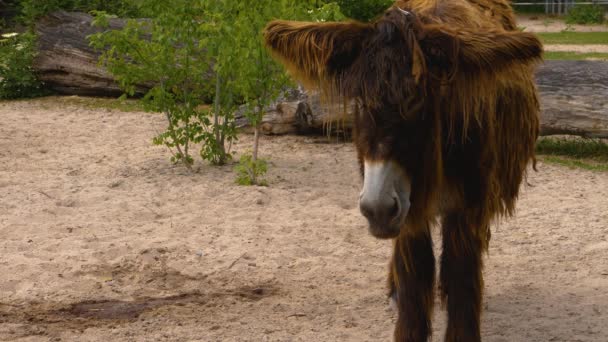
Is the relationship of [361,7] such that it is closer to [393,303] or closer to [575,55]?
[575,55]

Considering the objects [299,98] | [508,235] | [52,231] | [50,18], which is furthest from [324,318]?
[50,18]

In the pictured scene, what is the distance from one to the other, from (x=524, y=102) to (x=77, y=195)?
441 cm

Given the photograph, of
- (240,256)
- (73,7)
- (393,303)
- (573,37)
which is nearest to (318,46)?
(393,303)

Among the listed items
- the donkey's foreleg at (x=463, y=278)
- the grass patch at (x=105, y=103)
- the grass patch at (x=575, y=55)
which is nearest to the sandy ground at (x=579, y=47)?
the grass patch at (x=575, y=55)

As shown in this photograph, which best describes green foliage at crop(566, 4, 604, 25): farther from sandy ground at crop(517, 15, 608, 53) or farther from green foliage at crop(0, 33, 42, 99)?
green foliage at crop(0, 33, 42, 99)

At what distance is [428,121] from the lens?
3861mm

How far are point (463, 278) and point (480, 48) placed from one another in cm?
125

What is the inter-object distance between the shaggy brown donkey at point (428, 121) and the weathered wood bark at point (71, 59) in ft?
26.6

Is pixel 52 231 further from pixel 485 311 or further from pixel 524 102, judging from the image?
pixel 524 102

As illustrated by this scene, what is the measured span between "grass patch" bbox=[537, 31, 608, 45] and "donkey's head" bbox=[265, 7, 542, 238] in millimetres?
14432

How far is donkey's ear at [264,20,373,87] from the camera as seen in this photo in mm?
3975

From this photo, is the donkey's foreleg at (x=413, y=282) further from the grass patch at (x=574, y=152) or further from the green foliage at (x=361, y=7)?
the green foliage at (x=361, y=7)

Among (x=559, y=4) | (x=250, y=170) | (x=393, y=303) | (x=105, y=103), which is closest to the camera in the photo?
(x=393, y=303)

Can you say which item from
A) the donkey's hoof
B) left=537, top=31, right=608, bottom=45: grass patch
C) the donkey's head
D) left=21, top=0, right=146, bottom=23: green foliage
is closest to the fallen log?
left=21, top=0, right=146, bottom=23: green foliage
